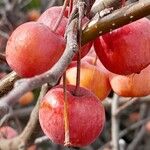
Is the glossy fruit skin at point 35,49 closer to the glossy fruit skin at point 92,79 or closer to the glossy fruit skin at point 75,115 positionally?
the glossy fruit skin at point 75,115

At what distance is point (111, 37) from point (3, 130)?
3.45 feet

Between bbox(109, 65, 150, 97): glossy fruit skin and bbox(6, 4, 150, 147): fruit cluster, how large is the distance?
0.66ft

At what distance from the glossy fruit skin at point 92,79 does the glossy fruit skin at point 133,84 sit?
0.03 meters

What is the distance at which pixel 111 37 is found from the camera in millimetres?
1026

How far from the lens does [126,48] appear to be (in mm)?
1012

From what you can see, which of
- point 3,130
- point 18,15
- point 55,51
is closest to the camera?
point 55,51

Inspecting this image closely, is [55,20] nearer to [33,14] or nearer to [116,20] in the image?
[116,20]

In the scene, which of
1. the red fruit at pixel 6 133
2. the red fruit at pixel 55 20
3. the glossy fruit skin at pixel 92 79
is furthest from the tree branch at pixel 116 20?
the red fruit at pixel 6 133

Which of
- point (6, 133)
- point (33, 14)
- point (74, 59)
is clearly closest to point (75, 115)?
point (74, 59)

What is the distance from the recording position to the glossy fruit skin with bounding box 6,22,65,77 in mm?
929

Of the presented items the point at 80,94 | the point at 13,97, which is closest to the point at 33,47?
the point at 80,94

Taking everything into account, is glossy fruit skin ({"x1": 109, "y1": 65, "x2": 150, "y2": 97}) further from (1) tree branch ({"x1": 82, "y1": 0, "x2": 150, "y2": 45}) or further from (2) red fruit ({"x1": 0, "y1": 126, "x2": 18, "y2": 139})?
(2) red fruit ({"x1": 0, "y1": 126, "x2": 18, "y2": 139})

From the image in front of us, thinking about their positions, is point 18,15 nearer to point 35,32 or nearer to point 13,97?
point 35,32

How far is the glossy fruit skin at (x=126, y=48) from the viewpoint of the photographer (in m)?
1.01
